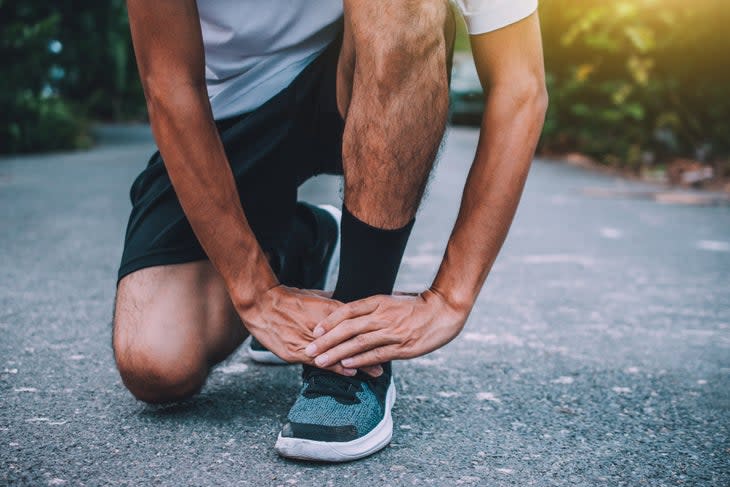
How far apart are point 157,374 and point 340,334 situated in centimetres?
38

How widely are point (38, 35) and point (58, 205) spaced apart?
362 centimetres

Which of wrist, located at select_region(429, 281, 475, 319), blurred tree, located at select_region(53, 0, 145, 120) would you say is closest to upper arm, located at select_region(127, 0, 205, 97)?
wrist, located at select_region(429, 281, 475, 319)

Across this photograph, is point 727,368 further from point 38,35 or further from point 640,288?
point 38,35

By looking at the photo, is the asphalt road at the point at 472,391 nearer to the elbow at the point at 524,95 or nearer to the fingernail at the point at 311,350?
the fingernail at the point at 311,350

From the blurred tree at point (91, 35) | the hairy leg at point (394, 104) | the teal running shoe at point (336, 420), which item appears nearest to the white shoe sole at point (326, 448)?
the teal running shoe at point (336, 420)

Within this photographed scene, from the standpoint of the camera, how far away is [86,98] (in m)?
15.8

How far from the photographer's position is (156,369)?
1.50m

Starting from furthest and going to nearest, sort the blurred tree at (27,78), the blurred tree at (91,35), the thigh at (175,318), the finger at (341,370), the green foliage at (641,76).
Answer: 1. the blurred tree at (91,35)
2. the blurred tree at (27,78)
3. the green foliage at (641,76)
4. the thigh at (175,318)
5. the finger at (341,370)

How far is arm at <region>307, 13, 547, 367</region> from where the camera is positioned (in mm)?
1419

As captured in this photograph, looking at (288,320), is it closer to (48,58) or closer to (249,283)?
(249,283)

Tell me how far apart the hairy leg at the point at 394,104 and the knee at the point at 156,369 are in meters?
0.45

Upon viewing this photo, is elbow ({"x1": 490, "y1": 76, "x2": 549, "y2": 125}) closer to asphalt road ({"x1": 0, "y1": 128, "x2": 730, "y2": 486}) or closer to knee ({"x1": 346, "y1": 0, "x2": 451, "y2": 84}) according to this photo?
knee ({"x1": 346, "y1": 0, "x2": 451, "y2": 84})

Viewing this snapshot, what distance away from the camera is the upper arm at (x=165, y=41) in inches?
51.8

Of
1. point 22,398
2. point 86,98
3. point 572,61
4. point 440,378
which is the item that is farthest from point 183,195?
A: point 86,98
